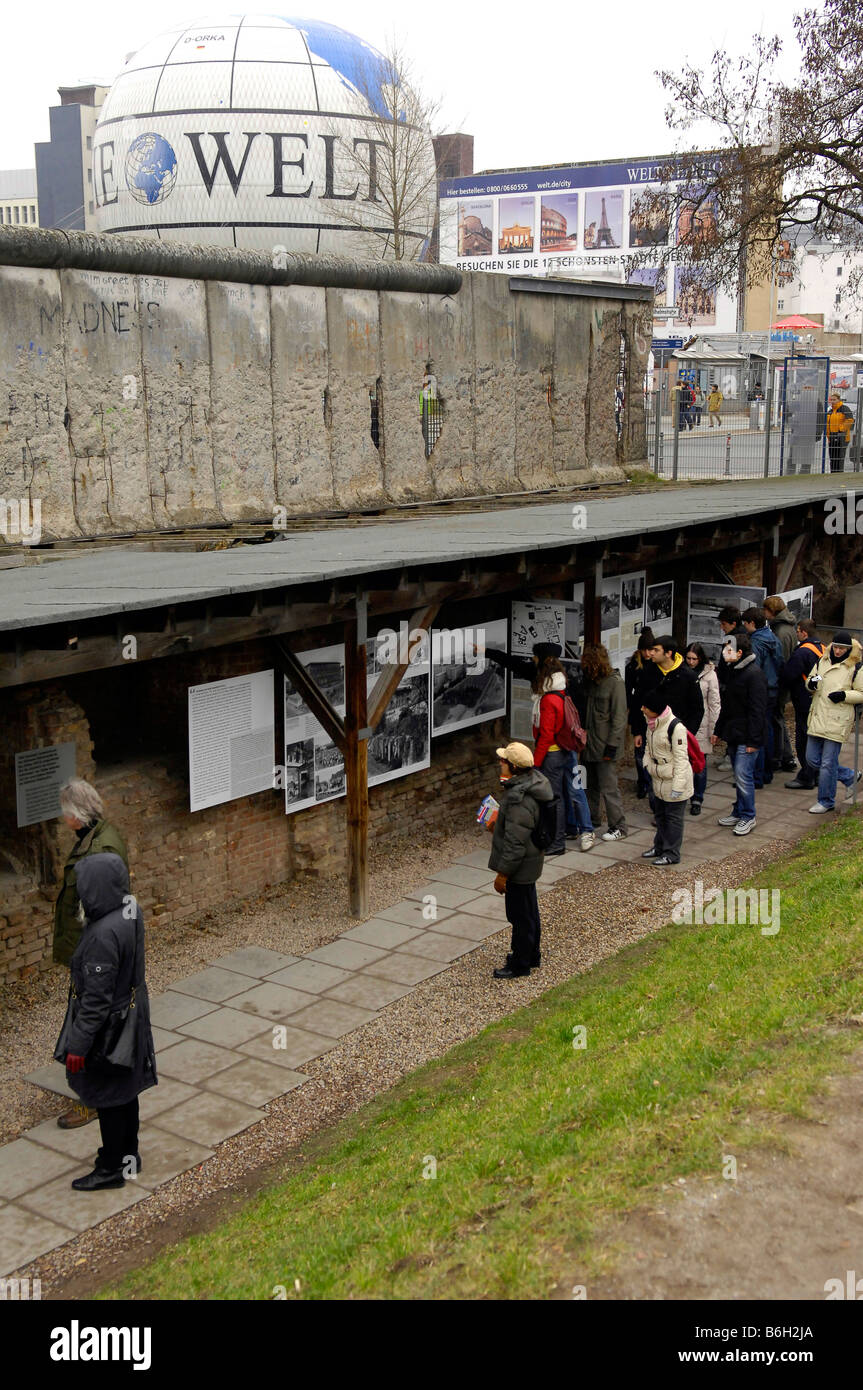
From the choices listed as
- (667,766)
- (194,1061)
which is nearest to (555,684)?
(667,766)

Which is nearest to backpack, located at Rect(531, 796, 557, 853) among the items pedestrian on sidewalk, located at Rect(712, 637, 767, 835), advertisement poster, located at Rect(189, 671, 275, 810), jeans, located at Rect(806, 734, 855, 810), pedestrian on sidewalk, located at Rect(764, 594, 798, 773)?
advertisement poster, located at Rect(189, 671, 275, 810)

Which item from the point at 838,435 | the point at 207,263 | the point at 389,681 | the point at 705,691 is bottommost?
the point at 705,691

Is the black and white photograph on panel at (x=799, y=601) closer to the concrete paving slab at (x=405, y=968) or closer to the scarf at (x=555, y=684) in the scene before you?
the scarf at (x=555, y=684)

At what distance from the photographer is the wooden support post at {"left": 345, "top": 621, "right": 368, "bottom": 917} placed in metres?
9.37

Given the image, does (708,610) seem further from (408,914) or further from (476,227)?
(476,227)

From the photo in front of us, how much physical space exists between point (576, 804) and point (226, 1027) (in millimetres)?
4388

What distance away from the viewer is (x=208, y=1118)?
271 inches

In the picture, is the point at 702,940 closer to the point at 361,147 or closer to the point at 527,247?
the point at 361,147

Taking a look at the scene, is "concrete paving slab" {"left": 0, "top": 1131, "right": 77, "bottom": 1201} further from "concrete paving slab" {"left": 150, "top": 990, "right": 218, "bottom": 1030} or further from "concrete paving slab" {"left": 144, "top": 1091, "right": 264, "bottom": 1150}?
"concrete paving slab" {"left": 150, "top": 990, "right": 218, "bottom": 1030}

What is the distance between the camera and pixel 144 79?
25.0 meters

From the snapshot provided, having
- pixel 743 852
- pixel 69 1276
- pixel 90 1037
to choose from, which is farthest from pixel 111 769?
pixel 743 852

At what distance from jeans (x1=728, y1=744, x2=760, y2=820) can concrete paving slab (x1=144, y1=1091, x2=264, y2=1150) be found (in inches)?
234

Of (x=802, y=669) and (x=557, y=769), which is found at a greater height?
(x=802, y=669)

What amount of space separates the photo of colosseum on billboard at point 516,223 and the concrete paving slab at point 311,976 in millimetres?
66924
